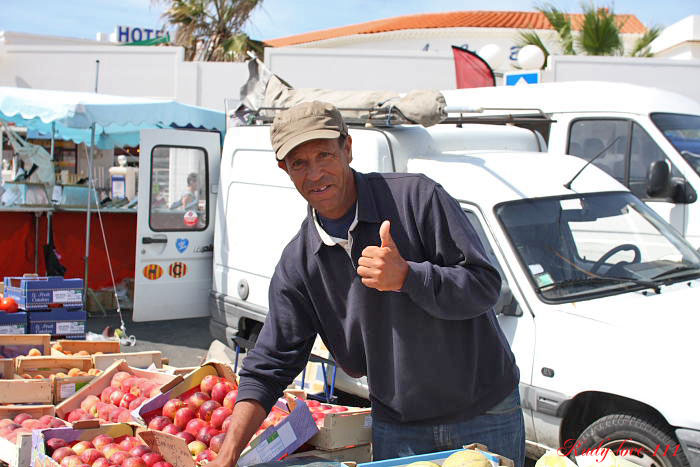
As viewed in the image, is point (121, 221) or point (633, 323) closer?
point (633, 323)

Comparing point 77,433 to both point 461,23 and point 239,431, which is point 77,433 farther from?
point 461,23

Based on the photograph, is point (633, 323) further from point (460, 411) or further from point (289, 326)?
point (289, 326)

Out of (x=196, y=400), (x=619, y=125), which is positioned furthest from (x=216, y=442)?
(x=619, y=125)

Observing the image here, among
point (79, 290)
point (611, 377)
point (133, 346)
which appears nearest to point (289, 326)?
point (611, 377)

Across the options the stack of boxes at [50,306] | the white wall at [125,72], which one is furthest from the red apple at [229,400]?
the white wall at [125,72]

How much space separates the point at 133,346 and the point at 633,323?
6704 mm

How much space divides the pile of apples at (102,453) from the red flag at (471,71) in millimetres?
9964

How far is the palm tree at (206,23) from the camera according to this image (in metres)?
21.7

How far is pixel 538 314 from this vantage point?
4.33 m

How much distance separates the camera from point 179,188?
30.1 ft

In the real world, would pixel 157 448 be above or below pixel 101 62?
below

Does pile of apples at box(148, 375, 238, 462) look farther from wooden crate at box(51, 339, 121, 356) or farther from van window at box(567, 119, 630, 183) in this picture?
van window at box(567, 119, 630, 183)

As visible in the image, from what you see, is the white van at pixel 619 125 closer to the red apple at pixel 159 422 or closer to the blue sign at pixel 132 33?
the red apple at pixel 159 422

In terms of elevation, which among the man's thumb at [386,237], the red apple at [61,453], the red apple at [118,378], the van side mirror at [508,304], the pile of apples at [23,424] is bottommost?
the pile of apples at [23,424]
